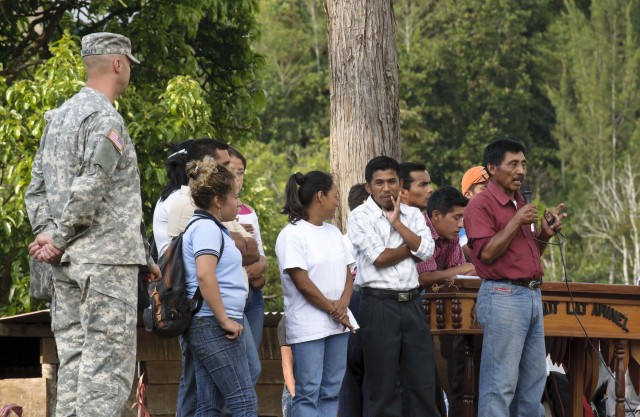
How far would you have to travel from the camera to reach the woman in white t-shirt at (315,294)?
7969 millimetres

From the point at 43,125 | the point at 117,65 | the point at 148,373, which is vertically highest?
the point at 43,125

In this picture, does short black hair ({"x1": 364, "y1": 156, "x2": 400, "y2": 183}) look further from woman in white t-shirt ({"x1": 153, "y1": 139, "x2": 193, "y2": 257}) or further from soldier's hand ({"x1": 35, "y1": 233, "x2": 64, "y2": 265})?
soldier's hand ({"x1": 35, "y1": 233, "x2": 64, "y2": 265})

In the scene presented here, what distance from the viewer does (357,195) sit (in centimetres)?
936

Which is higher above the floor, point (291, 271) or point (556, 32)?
point (556, 32)

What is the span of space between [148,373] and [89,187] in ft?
12.4

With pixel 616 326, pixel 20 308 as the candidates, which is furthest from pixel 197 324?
pixel 20 308

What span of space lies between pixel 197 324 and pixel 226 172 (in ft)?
2.99

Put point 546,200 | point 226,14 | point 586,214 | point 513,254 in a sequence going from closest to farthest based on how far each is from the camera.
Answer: point 513,254 < point 226,14 < point 586,214 < point 546,200

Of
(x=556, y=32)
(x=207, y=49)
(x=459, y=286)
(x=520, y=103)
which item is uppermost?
(x=556, y=32)

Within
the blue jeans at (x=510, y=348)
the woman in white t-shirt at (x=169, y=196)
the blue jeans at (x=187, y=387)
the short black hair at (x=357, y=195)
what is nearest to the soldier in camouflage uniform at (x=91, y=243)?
the blue jeans at (x=187, y=387)

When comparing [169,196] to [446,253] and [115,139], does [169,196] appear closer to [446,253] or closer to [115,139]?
[115,139]

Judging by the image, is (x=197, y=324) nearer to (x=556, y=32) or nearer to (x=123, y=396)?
(x=123, y=396)

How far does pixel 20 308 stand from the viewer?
12570mm

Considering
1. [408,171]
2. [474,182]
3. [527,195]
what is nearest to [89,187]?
[527,195]
